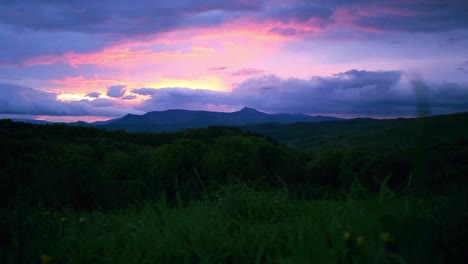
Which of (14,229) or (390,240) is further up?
(390,240)

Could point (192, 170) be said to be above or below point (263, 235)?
below

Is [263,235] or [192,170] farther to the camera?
[192,170]

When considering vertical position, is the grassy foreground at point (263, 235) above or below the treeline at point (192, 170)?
above

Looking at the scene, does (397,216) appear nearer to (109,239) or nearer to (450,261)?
(450,261)

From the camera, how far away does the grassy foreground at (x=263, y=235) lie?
2.81 meters

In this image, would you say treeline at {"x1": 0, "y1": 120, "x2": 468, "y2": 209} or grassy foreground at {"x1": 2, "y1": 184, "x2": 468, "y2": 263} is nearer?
grassy foreground at {"x1": 2, "y1": 184, "x2": 468, "y2": 263}

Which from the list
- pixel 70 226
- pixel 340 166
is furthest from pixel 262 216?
pixel 340 166

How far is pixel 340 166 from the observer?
41500 millimetres

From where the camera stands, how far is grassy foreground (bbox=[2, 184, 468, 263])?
2811 millimetres

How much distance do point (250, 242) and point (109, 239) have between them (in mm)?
1463

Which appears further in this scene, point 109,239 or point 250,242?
point 109,239

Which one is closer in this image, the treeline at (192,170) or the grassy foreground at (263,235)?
the grassy foreground at (263,235)

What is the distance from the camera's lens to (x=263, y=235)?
12.0 ft

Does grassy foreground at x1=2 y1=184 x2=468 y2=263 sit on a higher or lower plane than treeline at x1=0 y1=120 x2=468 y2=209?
higher
